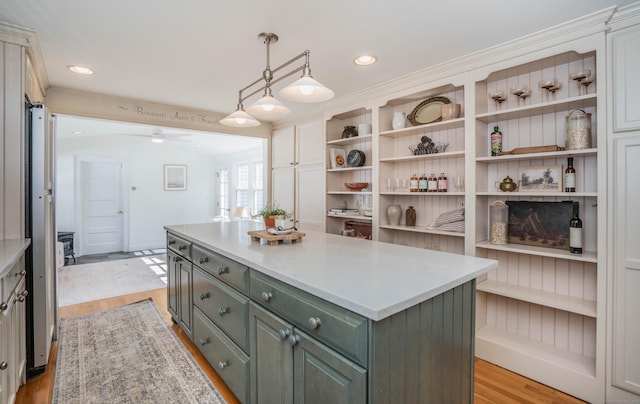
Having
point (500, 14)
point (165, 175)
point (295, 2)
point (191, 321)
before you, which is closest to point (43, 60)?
point (295, 2)

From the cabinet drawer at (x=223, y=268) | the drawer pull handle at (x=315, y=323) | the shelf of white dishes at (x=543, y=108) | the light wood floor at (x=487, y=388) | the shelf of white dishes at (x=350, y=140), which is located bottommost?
the light wood floor at (x=487, y=388)

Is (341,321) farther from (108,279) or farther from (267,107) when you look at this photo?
(108,279)

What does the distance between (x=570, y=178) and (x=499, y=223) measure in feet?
1.86

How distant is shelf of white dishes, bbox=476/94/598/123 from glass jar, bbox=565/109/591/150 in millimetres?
80

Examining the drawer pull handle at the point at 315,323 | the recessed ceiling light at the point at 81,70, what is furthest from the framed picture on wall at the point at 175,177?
the drawer pull handle at the point at 315,323

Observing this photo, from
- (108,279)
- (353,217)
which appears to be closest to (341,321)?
(353,217)

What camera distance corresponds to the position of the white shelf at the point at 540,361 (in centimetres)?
206

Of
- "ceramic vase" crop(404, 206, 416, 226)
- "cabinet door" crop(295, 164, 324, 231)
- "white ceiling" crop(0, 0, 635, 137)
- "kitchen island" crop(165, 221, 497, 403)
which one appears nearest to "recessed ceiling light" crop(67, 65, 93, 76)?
"white ceiling" crop(0, 0, 635, 137)

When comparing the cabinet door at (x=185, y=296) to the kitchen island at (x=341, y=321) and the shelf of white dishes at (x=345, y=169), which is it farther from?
the shelf of white dishes at (x=345, y=169)

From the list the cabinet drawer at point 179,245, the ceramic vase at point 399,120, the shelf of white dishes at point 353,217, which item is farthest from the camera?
the shelf of white dishes at point 353,217

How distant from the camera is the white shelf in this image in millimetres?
2062

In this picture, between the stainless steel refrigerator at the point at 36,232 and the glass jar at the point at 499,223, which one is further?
the glass jar at the point at 499,223

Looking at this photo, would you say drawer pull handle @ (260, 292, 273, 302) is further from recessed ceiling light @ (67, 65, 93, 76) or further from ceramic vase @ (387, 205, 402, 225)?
recessed ceiling light @ (67, 65, 93, 76)

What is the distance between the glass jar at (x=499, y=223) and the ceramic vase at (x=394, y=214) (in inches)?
34.1
